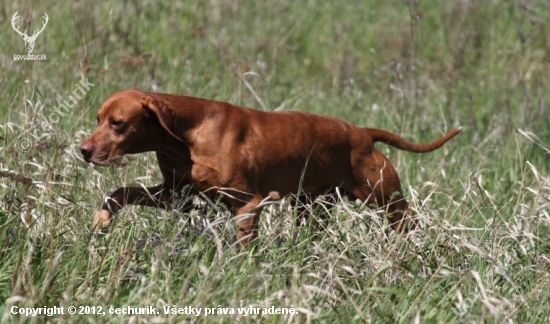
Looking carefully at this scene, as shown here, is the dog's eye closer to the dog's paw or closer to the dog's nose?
the dog's nose

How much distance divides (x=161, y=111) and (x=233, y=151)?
1.31 feet

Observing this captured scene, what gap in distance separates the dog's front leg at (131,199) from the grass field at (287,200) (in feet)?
0.22

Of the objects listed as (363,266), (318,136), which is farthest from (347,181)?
(363,266)

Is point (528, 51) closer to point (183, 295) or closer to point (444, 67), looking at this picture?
point (444, 67)

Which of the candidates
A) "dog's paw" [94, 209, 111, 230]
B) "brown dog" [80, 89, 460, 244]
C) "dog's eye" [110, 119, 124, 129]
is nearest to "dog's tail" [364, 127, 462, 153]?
"brown dog" [80, 89, 460, 244]

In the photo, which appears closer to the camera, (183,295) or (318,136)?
(183,295)

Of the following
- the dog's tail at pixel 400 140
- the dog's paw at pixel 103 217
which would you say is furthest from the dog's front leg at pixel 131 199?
the dog's tail at pixel 400 140

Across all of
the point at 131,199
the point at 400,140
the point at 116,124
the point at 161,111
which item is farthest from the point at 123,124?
the point at 400,140

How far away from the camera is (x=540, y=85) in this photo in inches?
314

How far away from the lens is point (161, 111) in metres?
3.95

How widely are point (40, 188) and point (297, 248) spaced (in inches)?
51.7

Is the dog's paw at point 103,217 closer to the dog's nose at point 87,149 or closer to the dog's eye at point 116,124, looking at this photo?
the dog's nose at point 87,149

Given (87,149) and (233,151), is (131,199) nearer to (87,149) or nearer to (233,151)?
(87,149)

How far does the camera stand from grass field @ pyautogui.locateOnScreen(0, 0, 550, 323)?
3.41m
